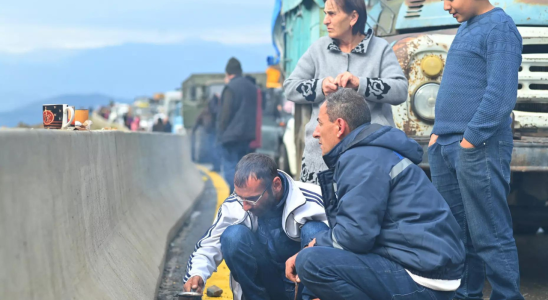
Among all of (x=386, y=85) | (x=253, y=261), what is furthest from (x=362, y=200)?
(x=386, y=85)

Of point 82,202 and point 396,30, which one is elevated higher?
point 396,30

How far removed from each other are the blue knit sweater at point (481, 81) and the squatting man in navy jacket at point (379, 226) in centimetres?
78

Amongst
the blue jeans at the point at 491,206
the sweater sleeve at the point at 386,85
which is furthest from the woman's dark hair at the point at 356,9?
the blue jeans at the point at 491,206

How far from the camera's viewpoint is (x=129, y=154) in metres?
5.80

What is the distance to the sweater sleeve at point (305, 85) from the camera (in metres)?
Result: 4.67

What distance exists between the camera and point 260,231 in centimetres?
428

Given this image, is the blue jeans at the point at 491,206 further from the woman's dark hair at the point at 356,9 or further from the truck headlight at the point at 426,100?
the truck headlight at the point at 426,100

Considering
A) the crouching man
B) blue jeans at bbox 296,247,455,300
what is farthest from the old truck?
blue jeans at bbox 296,247,455,300

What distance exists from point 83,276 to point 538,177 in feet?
11.3

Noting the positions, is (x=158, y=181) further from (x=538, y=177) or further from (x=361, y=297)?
(x=361, y=297)

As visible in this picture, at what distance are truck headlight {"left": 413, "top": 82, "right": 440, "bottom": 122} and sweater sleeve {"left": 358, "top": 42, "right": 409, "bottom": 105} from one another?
0.77 meters

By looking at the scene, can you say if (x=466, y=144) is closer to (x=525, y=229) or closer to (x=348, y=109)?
(x=348, y=109)

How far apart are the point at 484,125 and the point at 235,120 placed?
5.29m

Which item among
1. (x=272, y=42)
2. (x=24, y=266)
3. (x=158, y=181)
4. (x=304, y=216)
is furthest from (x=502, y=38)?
(x=272, y=42)
